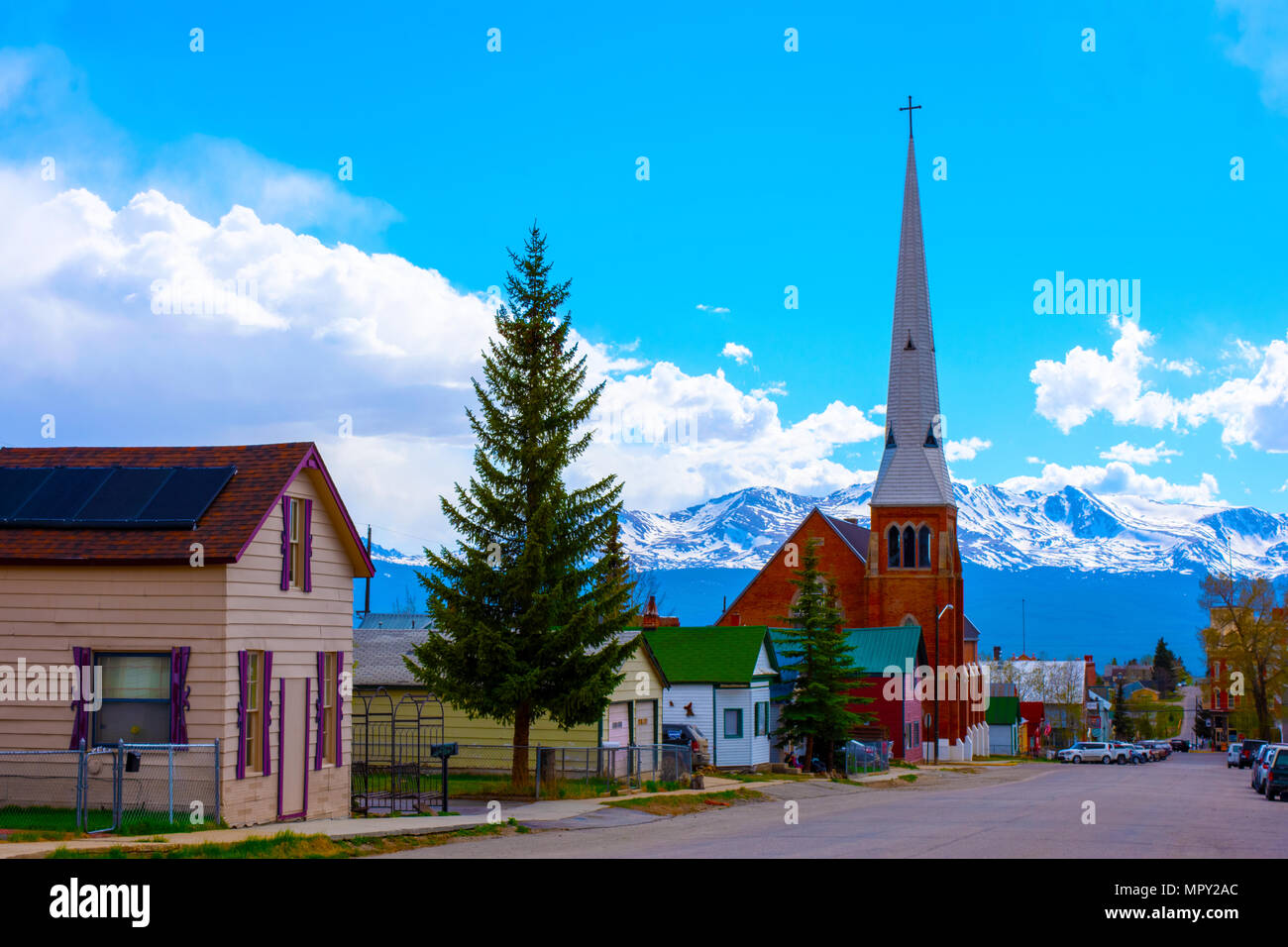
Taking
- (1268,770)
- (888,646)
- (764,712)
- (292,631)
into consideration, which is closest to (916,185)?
(888,646)

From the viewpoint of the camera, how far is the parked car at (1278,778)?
3947 cm

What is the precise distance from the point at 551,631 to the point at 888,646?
128 ft

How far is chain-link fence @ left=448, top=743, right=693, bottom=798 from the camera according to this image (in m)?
30.8

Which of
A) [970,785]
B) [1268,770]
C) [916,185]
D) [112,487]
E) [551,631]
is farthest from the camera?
[916,185]

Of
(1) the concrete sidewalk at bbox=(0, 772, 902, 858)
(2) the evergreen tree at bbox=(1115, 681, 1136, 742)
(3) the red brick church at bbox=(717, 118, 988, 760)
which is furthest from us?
(2) the evergreen tree at bbox=(1115, 681, 1136, 742)

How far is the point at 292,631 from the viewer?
75.9 ft

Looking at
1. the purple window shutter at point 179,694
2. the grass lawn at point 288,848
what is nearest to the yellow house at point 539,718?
the purple window shutter at point 179,694

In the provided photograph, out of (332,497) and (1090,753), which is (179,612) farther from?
(1090,753)

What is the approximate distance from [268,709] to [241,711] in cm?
80

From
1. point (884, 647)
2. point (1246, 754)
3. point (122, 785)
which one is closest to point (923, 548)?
point (884, 647)

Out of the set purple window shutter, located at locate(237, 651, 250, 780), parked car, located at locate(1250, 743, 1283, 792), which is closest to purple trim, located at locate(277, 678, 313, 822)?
purple window shutter, located at locate(237, 651, 250, 780)

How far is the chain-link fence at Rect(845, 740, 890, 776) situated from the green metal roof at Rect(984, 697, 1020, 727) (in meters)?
50.1

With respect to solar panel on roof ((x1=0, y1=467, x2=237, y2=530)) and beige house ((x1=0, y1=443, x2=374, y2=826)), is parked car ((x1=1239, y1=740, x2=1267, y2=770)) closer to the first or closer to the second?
beige house ((x1=0, y1=443, x2=374, y2=826))
